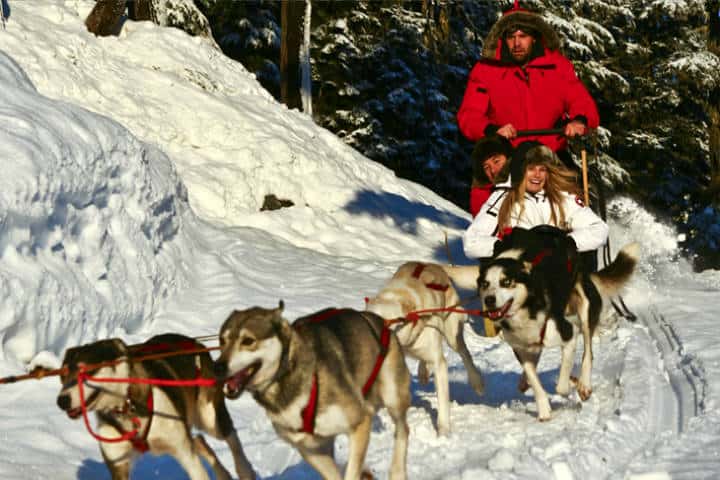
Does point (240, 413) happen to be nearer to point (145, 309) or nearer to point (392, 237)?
point (145, 309)

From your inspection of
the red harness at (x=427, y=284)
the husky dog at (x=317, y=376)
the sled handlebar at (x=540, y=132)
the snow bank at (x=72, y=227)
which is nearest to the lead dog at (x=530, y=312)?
the red harness at (x=427, y=284)

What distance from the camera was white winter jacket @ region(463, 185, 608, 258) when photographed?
638 cm

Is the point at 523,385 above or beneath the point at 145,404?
beneath

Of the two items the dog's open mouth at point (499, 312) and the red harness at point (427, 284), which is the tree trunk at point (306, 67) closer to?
the red harness at point (427, 284)

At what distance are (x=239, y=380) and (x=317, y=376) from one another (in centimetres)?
42

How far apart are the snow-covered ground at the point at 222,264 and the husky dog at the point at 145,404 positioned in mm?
791

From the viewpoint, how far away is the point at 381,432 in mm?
5359

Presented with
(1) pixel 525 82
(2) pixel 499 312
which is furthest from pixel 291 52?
(2) pixel 499 312

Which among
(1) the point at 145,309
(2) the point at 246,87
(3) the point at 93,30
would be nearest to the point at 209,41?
(2) the point at 246,87

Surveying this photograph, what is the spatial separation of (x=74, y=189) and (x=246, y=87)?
919cm

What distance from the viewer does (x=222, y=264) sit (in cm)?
915

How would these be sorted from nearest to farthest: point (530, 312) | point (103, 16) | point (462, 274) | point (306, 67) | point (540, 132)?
point (530, 312)
point (462, 274)
point (540, 132)
point (103, 16)
point (306, 67)

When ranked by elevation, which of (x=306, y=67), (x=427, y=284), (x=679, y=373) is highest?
(x=306, y=67)

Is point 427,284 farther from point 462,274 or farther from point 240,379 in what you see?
point 240,379
